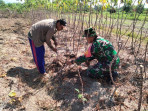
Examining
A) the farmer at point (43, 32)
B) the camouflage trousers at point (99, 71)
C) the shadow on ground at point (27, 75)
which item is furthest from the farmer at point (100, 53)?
the shadow on ground at point (27, 75)

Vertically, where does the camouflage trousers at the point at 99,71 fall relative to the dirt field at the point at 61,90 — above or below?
above

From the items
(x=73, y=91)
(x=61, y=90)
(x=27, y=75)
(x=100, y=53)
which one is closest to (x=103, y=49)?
(x=100, y=53)

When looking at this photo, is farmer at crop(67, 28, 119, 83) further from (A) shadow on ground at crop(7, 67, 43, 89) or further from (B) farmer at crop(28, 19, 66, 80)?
(A) shadow on ground at crop(7, 67, 43, 89)

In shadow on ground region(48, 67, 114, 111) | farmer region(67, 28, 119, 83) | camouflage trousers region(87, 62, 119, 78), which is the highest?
farmer region(67, 28, 119, 83)

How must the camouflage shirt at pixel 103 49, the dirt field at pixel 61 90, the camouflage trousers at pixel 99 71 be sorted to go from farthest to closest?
the camouflage trousers at pixel 99 71 < the camouflage shirt at pixel 103 49 < the dirt field at pixel 61 90

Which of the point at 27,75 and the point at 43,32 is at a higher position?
the point at 43,32

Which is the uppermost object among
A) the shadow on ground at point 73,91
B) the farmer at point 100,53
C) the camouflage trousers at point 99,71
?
the farmer at point 100,53

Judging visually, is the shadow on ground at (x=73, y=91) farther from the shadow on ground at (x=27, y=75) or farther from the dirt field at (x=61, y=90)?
the shadow on ground at (x=27, y=75)

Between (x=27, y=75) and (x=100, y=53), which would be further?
(x=27, y=75)

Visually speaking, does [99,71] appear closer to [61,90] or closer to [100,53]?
[100,53]

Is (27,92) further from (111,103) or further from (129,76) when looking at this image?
(129,76)

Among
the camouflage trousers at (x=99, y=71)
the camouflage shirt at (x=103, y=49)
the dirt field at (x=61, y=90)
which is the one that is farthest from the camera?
the camouflage trousers at (x=99, y=71)

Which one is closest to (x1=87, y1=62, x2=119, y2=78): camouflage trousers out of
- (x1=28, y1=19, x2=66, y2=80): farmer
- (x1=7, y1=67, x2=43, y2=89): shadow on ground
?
(x1=28, y1=19, x2=66, y2=80): farmer

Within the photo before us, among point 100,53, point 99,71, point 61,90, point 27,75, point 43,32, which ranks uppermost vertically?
point 43,32
